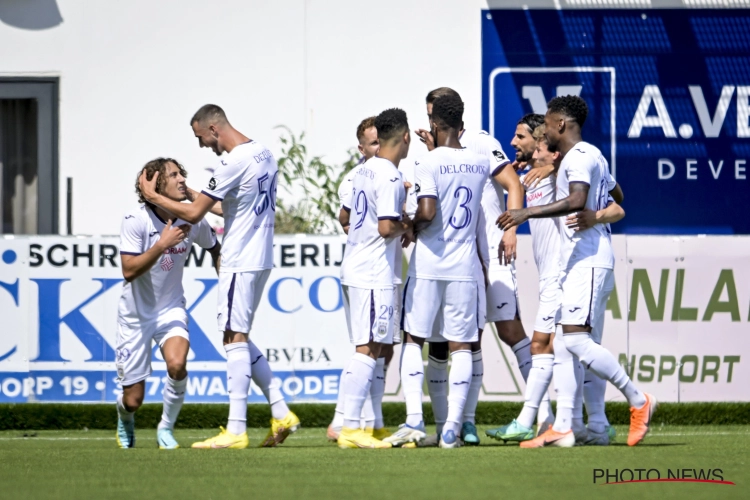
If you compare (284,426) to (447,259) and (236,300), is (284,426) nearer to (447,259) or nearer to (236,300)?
(236,300)

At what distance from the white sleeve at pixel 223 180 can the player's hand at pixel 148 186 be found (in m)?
0.48

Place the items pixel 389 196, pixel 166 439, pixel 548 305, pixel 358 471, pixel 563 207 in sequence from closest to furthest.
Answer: pixel 358 471 < pixel 563 207 < pixel 389 196 < pixel 166 439 < pixel 548 305

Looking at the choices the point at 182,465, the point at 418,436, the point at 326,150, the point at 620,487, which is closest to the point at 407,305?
the point at 418,436

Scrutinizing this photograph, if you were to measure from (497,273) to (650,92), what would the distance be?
7.35m

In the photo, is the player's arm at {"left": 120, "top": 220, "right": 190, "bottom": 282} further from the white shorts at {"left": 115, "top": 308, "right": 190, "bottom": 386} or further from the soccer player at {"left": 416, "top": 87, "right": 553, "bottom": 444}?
the soccer player at {"left": 416, "top": 87, "right": 553, "bottom": 444}

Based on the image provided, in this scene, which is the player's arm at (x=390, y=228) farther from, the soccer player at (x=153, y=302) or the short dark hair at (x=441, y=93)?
the soccer player at (x=153, y=302)

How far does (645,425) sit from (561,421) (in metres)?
0.50

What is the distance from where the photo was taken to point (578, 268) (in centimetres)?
728

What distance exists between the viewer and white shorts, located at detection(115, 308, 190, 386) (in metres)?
8.10

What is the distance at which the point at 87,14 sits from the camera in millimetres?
14969

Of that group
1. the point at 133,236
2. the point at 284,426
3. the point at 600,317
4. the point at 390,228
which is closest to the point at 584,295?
the point at 600,317

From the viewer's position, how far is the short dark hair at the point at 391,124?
755 cm

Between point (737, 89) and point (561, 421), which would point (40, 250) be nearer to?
point (561, 421)

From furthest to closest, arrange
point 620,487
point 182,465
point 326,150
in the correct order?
point 326,150 → point 182,465 → point 620,487
